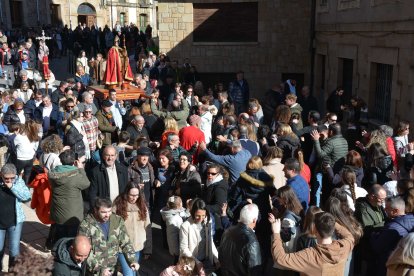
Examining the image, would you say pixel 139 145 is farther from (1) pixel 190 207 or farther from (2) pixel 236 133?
(1) pixel 190 207

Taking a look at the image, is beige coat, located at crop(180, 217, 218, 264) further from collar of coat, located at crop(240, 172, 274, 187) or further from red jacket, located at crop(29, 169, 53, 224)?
red jacket, located at crop(29, 169, 53, 224)

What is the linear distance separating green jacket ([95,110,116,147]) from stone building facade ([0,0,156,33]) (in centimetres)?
2973

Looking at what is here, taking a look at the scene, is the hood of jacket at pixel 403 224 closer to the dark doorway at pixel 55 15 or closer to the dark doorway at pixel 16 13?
the dark doorway at pixel 16 13

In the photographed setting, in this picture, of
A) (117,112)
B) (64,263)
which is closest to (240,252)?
(64,263)

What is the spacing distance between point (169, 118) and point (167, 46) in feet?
34.3

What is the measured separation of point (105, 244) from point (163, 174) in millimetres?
2012

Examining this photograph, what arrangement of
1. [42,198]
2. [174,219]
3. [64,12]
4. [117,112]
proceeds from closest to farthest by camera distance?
[174,219] → [42,198] → [117,112] → [64,12]

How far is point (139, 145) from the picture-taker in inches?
278

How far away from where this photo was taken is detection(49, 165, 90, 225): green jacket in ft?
18.7

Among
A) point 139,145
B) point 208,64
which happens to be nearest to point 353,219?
point 139,145

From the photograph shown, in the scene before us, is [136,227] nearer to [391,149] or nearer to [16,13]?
[391,149]

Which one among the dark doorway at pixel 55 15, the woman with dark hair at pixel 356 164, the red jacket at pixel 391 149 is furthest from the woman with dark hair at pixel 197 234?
the dark doorway at pixel 55 15

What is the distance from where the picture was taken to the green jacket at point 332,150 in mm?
7043

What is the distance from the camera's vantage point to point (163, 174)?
6770 millimetres
